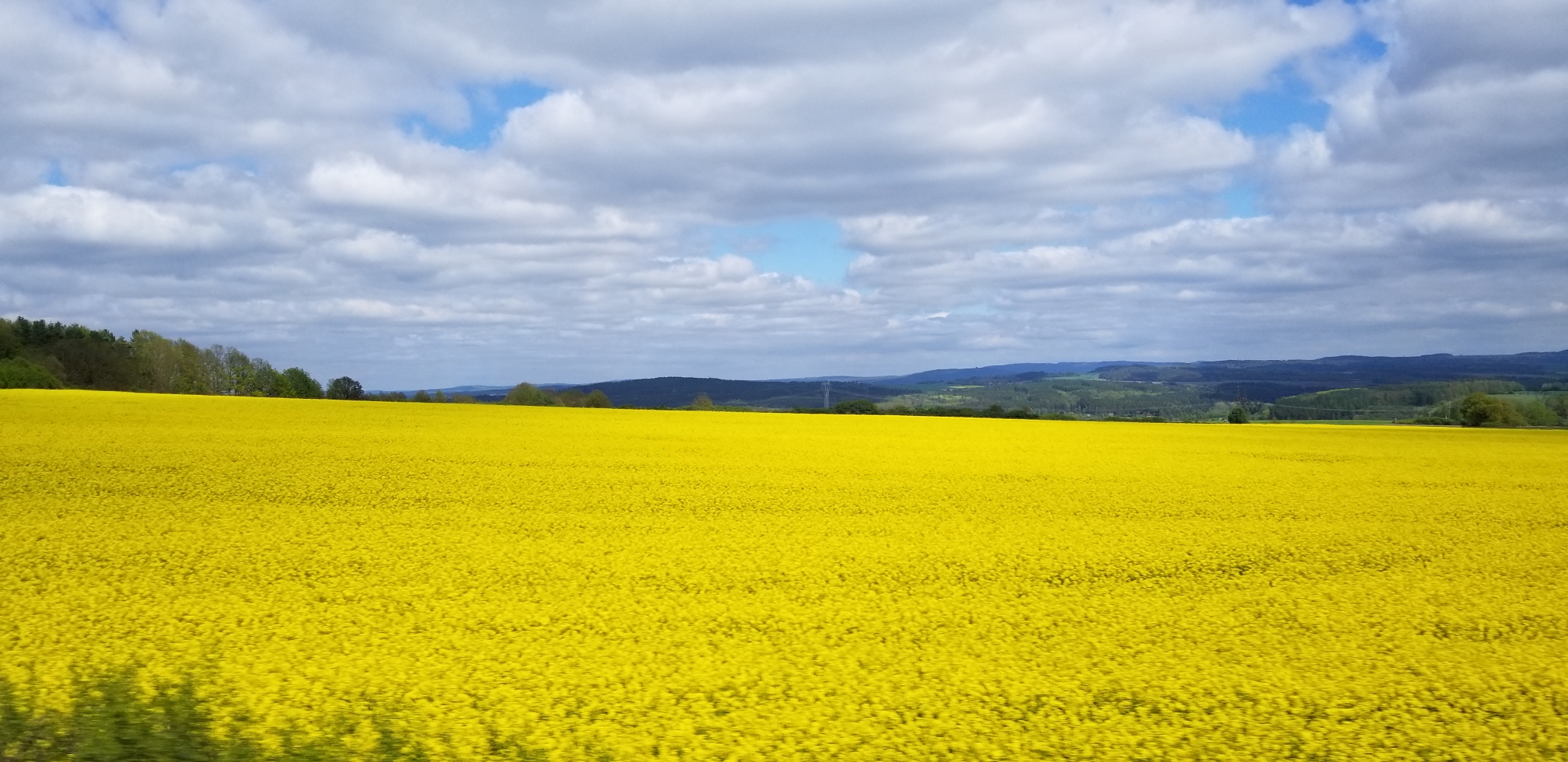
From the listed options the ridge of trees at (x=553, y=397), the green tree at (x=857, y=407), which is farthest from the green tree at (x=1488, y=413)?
the ridge of trees at (x=553, y=397)

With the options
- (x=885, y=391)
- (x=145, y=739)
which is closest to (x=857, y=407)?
(x=145, y=739)

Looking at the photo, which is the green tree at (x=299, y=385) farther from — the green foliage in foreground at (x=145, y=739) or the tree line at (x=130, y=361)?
the green foliage in foreground at (x=145, y=739)

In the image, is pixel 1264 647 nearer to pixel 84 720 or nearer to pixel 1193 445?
pixel 84 720

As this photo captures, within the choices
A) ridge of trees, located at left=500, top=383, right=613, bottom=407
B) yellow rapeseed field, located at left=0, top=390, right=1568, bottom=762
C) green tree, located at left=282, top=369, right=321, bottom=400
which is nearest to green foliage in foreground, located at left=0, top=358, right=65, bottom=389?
green tree, located at left=282, top=369, right=321, bottom=400

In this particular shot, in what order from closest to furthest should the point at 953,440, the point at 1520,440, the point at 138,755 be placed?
1. the point at 138,755
2. the point at 953,440
3. the point at 1520,440

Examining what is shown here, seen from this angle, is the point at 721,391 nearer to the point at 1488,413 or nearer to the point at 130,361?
the point at 130,361

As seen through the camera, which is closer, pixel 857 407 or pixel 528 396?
pixel 857 407

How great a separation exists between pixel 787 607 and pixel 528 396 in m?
51.7

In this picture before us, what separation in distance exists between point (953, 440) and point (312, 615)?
83.6 feet

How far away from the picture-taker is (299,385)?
61938 mm

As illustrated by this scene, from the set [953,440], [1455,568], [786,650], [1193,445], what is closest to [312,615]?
[786,650]

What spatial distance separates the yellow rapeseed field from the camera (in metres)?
7.39

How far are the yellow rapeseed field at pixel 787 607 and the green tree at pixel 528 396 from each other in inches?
1387

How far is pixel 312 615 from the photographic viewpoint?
10141mm
